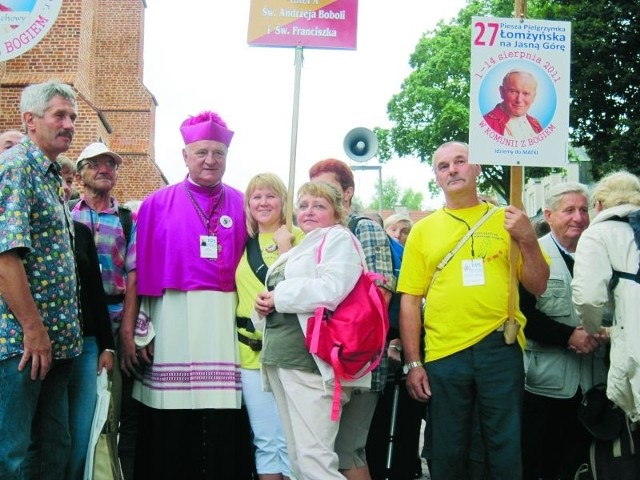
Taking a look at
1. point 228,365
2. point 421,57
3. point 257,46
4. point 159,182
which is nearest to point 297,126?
point 257,46

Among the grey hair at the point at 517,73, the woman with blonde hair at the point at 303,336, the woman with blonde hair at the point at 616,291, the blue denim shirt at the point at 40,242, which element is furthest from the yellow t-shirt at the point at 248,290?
the woman with blonde hair at the point at 616,291

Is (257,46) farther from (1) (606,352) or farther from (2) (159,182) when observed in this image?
(2) (159,182)

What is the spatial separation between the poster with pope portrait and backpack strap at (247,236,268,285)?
145 centimetres

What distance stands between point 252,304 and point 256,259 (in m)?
0.28

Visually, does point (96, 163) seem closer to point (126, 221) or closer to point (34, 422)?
point (126, 221)

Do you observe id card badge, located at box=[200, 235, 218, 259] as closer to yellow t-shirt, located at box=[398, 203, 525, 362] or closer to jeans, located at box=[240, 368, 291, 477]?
jeans, located at box=[240, 368, 291, 477]

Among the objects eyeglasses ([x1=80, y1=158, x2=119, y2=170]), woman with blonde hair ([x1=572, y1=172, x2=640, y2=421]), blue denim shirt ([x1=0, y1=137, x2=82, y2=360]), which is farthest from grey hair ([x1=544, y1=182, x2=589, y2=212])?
blue denim shirt ([x1=0, y1=137, x2=82, y2=360])

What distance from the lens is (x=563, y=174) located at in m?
29.8

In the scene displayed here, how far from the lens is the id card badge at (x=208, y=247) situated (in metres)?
4.55

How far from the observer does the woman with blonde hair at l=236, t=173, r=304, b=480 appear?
4.40m

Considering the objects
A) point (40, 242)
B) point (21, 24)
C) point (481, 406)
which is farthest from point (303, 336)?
point (21, 24)

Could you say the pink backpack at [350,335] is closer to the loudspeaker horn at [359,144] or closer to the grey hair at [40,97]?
the grey hair at [40,97]

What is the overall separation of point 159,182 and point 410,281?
62.1ft

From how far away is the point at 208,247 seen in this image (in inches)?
180
